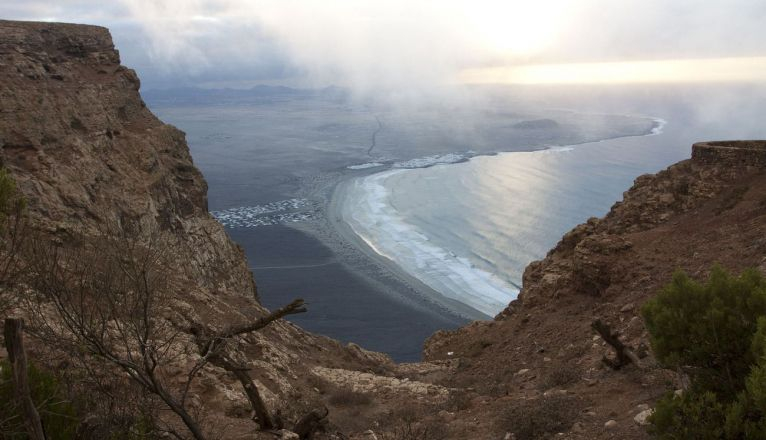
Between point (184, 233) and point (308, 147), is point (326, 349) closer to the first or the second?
point (184, 233)

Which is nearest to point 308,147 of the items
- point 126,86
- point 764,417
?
point 126,86

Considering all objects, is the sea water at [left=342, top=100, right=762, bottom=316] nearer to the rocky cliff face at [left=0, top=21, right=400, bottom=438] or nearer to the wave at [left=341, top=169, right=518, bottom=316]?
the wave at [left=341, top=169, right=518, bottom=316]

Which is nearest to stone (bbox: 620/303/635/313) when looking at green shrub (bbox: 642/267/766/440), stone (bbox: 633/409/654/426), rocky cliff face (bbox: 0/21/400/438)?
stone (bbox: 633/409/654/426)

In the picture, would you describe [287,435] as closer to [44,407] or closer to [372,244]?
[44,407]

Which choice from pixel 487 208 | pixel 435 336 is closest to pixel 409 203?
pixel 487 208

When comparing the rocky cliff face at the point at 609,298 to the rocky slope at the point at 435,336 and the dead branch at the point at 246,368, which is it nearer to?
the rocky slope at the point at 435,336
